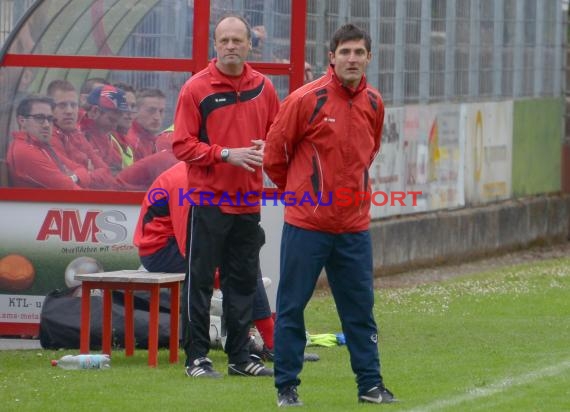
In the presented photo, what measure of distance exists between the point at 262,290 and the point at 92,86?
101 inches

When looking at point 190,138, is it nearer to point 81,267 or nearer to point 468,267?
point 81,267

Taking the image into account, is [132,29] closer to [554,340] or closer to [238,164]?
[238,164]

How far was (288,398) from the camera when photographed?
8766 mm

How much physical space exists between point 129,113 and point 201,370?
3.10m

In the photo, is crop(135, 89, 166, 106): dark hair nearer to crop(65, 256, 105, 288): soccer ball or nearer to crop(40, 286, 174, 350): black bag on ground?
crop(65, 256, 105, 288): soccer ball

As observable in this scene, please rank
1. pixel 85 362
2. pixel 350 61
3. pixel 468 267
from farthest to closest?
pixel 468 267 < pixel 85 362 < pixel 350 61

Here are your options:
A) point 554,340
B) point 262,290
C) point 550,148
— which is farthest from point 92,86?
point 550,148

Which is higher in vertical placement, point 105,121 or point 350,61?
point 350,61

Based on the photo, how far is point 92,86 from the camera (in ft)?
41.4

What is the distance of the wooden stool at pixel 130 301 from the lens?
10.6 metres

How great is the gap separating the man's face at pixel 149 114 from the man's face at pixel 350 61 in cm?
409

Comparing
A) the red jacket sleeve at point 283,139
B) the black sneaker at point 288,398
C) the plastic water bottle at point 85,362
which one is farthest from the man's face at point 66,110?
→ the black sneaker at point 288,398

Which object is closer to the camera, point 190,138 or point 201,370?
point 190,138
